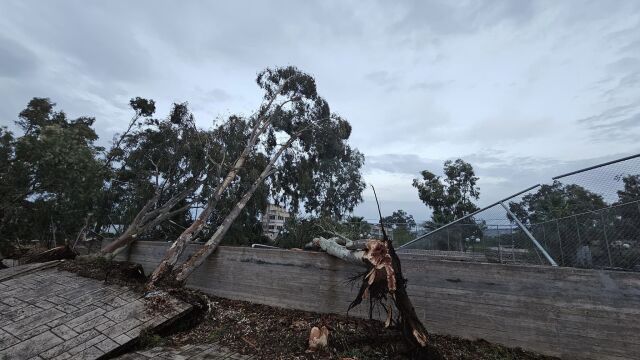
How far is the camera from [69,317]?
6219 millimetres

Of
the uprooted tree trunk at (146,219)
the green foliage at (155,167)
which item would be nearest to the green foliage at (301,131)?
the green foliage at (155,167)

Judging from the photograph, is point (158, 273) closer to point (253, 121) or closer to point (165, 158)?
point (253, 121)

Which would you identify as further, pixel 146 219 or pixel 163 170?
pixel 163 170

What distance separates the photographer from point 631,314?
181 inches

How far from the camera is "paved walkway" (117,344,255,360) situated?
523 centimetres

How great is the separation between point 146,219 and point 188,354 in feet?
41.5

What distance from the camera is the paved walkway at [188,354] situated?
206 inches

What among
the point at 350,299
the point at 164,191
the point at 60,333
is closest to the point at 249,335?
the point at 350,299

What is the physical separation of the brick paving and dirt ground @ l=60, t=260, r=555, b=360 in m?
0.30

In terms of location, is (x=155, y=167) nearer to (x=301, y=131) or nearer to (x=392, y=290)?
(x=301, y=131)

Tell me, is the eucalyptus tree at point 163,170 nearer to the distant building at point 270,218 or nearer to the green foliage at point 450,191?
the distant building at point 270,218

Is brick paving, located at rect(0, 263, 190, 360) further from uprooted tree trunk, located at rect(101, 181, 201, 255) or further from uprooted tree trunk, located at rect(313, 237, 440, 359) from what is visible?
uprooted tree trunk, located at rect(313, 237, 440, 359)

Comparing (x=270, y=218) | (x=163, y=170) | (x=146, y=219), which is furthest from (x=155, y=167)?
(x=270, y=218)

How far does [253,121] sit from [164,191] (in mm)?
6853
